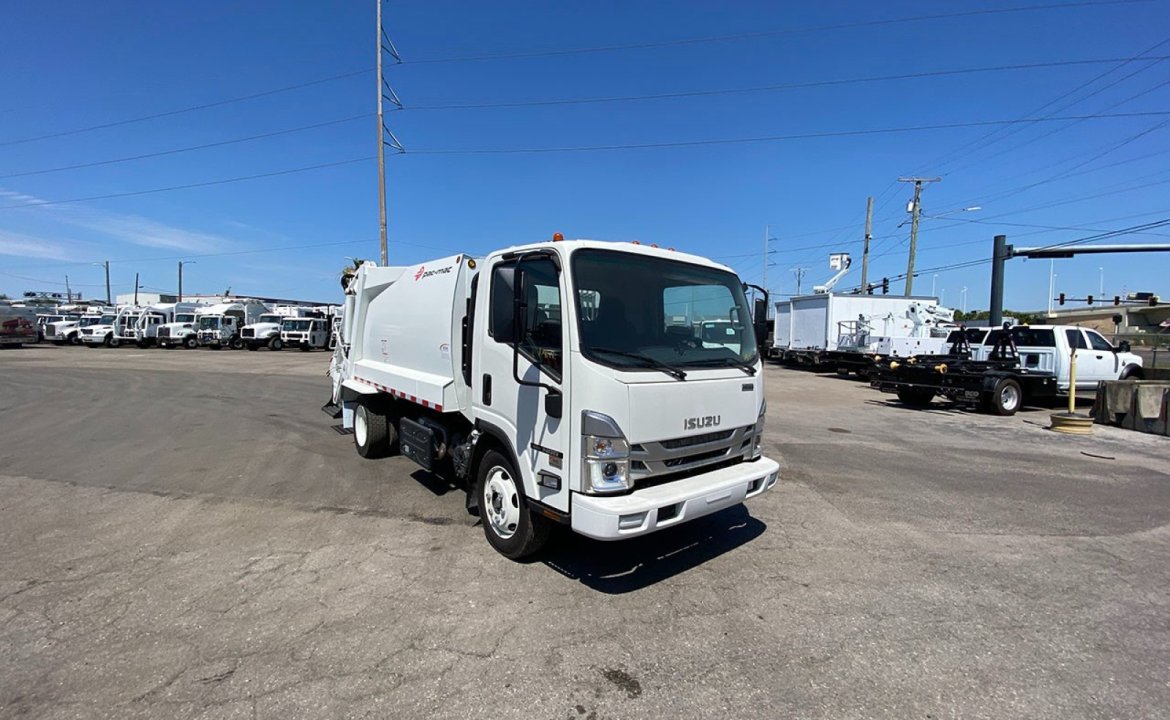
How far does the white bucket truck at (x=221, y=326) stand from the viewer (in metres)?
37.4

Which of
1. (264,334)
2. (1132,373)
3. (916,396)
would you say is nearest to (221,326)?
(264,334)

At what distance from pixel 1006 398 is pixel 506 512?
43.9 ft

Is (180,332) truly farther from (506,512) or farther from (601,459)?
(601,459)

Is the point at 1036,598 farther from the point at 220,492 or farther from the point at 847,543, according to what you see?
the point at 220,492

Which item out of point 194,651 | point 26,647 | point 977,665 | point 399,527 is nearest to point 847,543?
point 977,665

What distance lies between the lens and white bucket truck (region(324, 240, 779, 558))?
3.49 m

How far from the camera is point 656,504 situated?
342 centimetres

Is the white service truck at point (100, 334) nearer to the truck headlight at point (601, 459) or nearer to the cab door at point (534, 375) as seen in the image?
the cab door at point (534, 375)

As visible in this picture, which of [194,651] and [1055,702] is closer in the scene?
[1055,702]

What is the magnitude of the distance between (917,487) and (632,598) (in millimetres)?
4603

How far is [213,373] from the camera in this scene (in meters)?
20.0

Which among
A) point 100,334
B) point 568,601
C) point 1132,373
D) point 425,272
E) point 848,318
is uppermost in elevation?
point 848,318

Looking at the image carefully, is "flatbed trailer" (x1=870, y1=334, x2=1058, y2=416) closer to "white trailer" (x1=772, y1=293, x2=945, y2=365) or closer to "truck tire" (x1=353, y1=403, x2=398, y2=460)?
"white trailer" (x1=772, y1=293, x2=945, y2=365)

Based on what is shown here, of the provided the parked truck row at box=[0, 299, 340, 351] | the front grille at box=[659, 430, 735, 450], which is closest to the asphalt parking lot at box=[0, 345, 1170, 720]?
the front grille at box=[659, 430, 735, 450]
